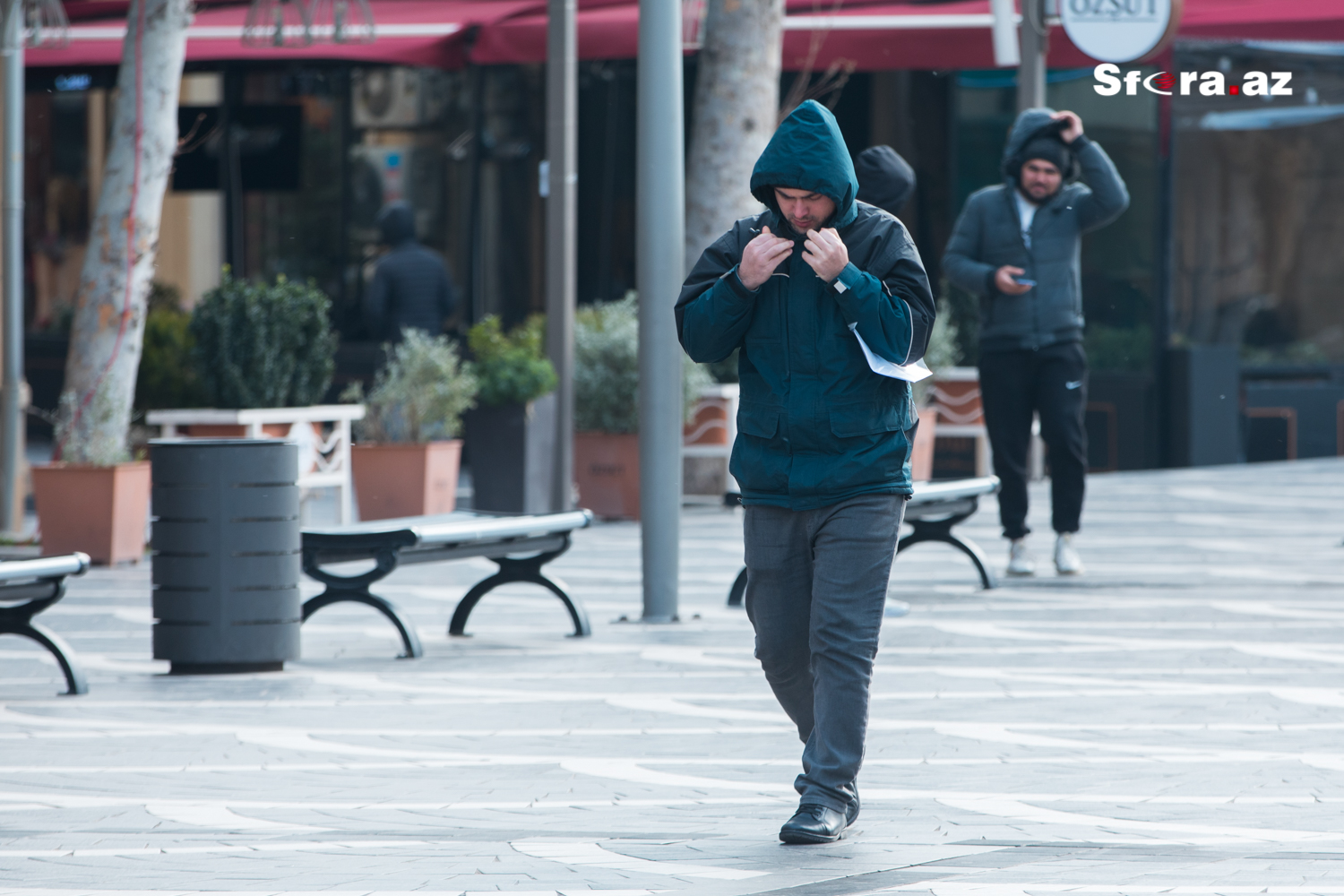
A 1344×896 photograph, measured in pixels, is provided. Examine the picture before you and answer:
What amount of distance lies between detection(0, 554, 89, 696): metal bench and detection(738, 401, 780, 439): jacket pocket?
2.82 m

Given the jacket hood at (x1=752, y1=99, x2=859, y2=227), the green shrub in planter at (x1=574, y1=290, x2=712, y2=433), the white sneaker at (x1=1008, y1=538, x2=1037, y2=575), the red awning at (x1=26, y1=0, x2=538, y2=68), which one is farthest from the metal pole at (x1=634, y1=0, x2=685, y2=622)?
the red awning at (x1=26, y1=0, x2=538, y2=68)

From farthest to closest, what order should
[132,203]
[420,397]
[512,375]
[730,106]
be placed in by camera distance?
[730,106]
[512,375]
[420,397]
[132,203]

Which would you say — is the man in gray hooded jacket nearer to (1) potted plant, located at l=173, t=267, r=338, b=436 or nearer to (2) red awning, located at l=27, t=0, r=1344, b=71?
(1) potted plant, located at l=173, t=267, r=338, b=436

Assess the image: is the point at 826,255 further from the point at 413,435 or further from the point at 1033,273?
the point at 413,435

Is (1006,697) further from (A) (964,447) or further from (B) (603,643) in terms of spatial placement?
(A) (964,447)

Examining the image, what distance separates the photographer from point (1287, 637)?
8125mm

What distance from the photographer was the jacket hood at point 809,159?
486 cm

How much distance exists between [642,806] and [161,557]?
2800mm

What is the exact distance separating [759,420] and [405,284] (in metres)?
9.96

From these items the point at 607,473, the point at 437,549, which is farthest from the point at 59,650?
the point at 607,473

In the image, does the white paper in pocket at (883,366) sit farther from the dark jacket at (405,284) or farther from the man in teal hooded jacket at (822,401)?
the dark jacket at (405,284)

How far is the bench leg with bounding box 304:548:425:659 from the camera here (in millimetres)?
7891

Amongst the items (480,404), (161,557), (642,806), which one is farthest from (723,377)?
(642,806)

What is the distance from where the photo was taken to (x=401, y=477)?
1244 cm
